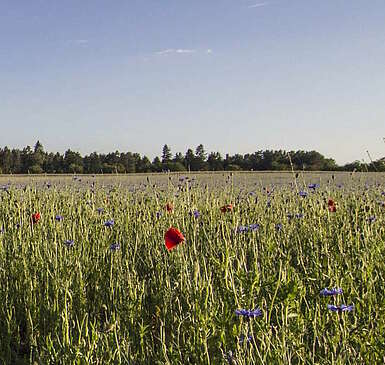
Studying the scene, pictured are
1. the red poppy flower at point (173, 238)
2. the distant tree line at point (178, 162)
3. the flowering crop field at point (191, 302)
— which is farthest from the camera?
the distant tree line at point (178, 162)

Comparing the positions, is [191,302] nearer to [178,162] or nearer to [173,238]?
[173,238]

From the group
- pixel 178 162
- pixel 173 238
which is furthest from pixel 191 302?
pixel 178 162

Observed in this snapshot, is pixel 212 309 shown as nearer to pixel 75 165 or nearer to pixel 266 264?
pixel 266 264

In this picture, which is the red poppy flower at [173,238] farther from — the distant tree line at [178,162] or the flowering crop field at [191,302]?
the distant tree line at [178,162]

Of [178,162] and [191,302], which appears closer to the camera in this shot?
[191,302]

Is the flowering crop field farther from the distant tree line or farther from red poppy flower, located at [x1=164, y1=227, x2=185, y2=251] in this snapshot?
the distant tree line

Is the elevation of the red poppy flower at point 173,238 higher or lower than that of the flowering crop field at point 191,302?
higher

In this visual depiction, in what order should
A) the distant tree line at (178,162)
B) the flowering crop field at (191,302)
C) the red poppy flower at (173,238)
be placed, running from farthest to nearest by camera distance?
the distant tree line at (178,162)
the red poppy flower at (173,238)
the flowering crop field at (191,302)

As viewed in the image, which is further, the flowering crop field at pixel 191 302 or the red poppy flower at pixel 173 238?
the red poppy flower at pixel 173 238

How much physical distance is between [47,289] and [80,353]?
1100mm

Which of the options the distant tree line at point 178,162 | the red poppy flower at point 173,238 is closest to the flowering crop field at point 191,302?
the red poppy flower at point 173,238

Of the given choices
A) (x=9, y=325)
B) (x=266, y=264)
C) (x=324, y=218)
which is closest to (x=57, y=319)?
(x=9, y=325)

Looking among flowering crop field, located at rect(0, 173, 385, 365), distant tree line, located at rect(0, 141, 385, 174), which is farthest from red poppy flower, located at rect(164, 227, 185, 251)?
distant tree line, located at rect(0, 141, 385, 174)

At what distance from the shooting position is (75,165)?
1961 centimetres
